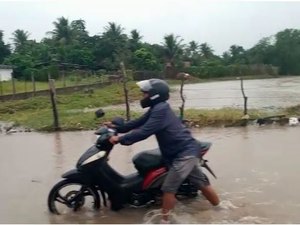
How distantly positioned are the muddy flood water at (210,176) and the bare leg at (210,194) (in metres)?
0.11

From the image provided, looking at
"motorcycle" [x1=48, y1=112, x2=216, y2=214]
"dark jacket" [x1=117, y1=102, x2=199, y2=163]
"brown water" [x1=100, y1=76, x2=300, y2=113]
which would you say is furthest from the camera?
"brown water" [x1=100, y1=76, x2=300, y2=113]

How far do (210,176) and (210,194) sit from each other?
1648 mm

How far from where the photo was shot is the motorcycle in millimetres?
5047

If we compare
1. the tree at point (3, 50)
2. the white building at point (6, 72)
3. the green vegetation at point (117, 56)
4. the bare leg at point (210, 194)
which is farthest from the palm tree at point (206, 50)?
the bare leg at point (210, 194)

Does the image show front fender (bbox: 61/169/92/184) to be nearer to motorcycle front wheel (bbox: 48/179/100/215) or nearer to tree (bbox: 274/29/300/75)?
motorcycle front wheel (bbox: 48/179/100/215)

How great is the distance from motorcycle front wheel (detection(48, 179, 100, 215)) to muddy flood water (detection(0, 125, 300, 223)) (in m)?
0.11

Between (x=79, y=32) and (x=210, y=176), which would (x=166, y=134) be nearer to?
(x=210, y=176)

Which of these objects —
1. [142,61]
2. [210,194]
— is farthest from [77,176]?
[142,61]

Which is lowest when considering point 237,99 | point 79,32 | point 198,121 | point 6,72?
point 237,99

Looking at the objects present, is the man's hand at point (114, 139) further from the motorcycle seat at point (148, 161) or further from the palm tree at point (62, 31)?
the palm tree at point (62, 31)

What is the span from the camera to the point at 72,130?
41.1 feet

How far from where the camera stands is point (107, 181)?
516 centimetres

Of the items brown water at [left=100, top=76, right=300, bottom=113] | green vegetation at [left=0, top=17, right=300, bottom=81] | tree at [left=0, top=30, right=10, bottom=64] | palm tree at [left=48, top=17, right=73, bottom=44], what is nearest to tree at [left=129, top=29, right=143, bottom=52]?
green vegetation at [left=0, top=17, right=300, bottom=81]

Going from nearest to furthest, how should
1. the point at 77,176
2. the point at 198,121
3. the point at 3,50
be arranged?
the point at 77,176 < the point at 198,121 < the point at 3,50
